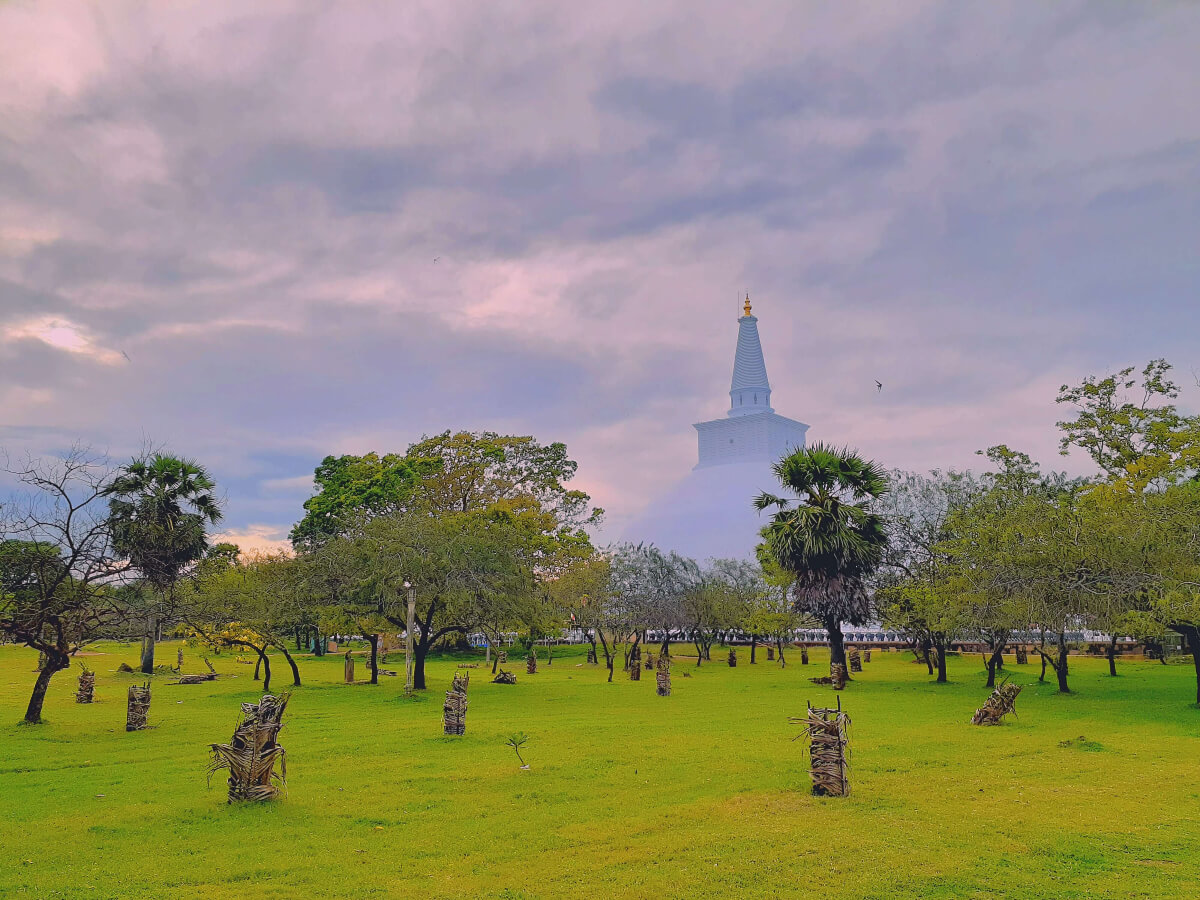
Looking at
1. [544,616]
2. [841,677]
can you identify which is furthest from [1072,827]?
[544,616]

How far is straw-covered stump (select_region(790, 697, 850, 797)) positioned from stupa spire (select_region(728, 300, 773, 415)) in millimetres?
78542

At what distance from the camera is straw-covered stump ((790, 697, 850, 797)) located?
11.8m

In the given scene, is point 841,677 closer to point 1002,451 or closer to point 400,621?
point 1002,451

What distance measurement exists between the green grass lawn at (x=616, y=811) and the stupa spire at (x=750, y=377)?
6957cm

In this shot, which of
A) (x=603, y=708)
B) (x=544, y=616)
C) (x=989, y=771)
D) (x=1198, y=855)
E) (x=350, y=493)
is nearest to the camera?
(x=1198, y=855)

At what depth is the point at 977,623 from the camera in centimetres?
2461

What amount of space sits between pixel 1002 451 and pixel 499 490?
2857 centimetres

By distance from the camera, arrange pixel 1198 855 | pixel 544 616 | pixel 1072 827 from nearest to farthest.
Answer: pixel 1198 855 < pixel 1072 827 < pixel 544 616

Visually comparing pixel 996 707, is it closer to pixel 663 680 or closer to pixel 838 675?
pixel 838 675

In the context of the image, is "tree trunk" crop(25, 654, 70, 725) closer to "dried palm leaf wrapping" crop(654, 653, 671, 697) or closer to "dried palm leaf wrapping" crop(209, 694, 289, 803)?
"dried palm leaf wrapping" crop(209, 694, 289, 803)

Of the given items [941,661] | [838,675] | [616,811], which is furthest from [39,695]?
[941,661]

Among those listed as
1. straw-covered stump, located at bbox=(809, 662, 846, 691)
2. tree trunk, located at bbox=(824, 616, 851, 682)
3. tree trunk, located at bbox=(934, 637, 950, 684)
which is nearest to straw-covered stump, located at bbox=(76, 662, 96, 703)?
straw-covered stump, located at bbox=(809, 662, 846, 691)

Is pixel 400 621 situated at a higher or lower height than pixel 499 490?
lower

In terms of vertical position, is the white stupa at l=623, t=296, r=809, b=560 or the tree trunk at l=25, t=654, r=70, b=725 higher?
the white stupa at l=623, t=296, r=809, b=560
